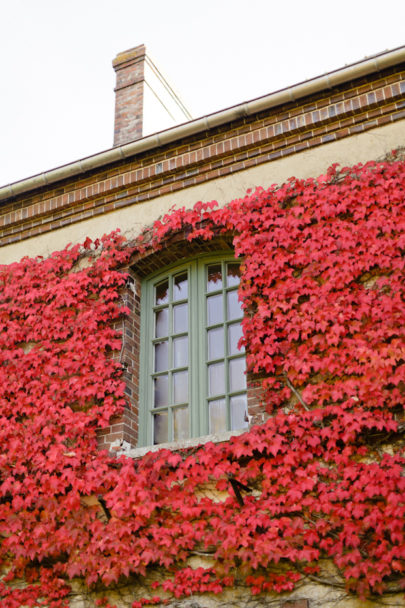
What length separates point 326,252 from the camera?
21.4ft

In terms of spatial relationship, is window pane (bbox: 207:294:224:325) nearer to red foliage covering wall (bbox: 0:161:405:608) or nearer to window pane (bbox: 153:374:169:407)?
red foliage covering wall (bbox: 0:161:405:608)

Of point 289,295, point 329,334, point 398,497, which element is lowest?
point 398,497

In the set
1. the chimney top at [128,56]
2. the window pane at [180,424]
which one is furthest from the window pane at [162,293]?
the chimney top at [128,56]

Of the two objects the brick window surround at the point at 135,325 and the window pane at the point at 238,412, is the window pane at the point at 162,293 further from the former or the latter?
the window pane at the point at 238,412

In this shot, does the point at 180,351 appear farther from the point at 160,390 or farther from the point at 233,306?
the point at 233,306

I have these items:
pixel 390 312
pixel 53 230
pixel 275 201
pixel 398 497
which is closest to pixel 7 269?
pixel 53 230

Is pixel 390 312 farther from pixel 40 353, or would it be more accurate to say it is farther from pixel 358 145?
pixel 40 353

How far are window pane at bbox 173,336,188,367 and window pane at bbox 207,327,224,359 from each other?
281 mm

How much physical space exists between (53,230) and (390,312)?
4404mm

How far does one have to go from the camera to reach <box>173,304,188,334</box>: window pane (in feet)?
24.3

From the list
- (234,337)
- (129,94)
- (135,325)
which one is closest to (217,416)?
(234,337)

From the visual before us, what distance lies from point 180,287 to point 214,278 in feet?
1.37

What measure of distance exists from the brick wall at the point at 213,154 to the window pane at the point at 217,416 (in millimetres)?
2539

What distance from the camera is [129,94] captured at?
1059 cm
